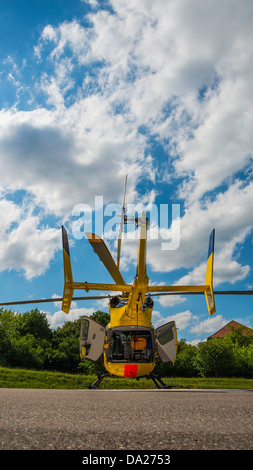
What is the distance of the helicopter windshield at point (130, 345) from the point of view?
44.9 feet

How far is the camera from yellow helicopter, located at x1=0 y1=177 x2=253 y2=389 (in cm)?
1205

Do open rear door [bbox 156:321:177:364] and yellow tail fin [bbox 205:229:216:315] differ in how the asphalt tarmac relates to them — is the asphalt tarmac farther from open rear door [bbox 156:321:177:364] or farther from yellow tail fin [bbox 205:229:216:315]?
open rear door [bbox 156:321:177:364]

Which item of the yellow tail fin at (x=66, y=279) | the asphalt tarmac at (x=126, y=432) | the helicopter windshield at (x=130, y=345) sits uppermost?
the yellow tail fin at (x=66, y=279)

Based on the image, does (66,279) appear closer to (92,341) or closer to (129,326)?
(129,326)

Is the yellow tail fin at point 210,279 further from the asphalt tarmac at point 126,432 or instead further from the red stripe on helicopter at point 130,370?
the asphalt tarmac at point 126,432

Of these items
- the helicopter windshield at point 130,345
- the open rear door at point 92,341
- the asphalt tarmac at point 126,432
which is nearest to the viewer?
the asphalt tarmac at point 126,432

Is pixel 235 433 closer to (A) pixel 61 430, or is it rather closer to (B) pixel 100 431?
(B) pixel 100 431

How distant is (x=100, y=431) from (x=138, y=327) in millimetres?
10252

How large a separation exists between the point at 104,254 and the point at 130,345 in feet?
13.5

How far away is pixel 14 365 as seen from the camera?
142 ft

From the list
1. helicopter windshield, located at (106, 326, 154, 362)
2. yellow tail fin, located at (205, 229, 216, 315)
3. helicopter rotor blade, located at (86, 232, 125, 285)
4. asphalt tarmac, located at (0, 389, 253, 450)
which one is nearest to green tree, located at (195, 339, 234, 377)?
helicopter windshield, located at (106, 326, 154, 362)

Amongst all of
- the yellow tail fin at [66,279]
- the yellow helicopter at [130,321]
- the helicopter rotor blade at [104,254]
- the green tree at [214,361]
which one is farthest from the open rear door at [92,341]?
the green tree at [214,361]

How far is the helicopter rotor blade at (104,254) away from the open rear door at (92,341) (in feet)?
7.70
